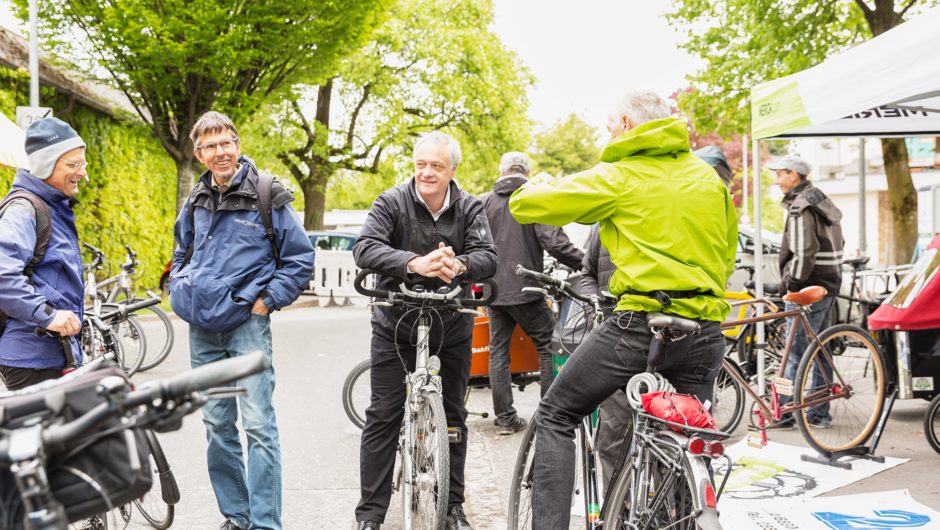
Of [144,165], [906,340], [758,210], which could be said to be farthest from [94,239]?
[906,340]

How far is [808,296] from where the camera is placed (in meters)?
6.28

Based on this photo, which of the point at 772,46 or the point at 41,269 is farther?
the point at 772,46

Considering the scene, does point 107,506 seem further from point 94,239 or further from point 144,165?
point 144,165

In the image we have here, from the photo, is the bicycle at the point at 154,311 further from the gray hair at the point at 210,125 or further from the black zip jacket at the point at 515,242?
the gray hair at the point at 210,125

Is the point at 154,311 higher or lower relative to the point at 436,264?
lower

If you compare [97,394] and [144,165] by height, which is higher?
[144,165]

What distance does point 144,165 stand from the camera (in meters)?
21.9

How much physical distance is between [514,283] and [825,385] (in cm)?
233

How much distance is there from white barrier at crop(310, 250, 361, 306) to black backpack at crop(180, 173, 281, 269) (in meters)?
15.0

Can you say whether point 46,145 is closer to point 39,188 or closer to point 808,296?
point 39,188

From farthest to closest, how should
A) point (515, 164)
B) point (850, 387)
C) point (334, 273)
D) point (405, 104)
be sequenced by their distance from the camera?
1. point (405, 104)
2. point (334, 273)
3. point (515, 164)
4. point (850, 387)

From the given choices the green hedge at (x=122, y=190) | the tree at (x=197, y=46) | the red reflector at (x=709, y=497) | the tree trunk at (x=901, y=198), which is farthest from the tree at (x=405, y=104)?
the red reflector at (x=709, y=497)

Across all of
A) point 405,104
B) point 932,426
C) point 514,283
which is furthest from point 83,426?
point 405,104

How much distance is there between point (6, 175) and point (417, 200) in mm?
12469
